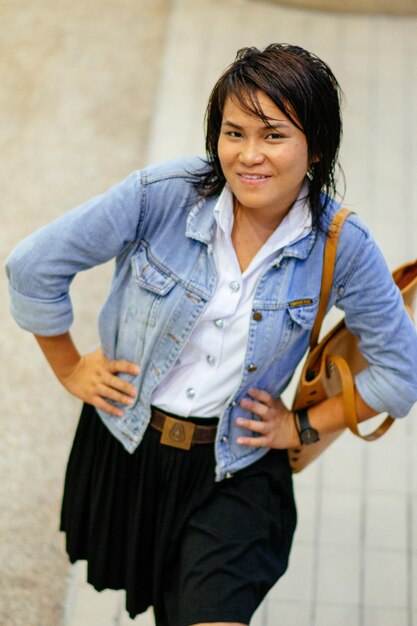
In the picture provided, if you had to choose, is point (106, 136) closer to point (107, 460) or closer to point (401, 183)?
point (401, 183)

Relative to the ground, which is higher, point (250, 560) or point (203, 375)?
point (203, 375)

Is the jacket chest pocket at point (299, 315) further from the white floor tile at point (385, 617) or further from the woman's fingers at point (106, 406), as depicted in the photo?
the white floor tile at point (385, 617)

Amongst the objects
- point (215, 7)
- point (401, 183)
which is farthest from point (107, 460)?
point (215, 7)

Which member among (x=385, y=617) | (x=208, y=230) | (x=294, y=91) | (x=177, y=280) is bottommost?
(x=385, y=617)

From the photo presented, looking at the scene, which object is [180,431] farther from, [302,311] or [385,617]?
[385,617]

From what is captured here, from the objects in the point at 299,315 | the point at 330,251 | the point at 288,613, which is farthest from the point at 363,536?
the point at 330,251

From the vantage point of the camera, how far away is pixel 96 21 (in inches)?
238

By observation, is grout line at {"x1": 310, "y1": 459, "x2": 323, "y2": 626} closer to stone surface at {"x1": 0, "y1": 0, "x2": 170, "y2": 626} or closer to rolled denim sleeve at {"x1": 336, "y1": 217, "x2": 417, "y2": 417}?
stone surface at {"x1": 0, "y1": 0, "x2": 170, "y2": 626}

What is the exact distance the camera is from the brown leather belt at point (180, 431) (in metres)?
2.35

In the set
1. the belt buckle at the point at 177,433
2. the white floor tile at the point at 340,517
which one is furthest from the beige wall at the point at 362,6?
the belt buckle at the point at 177,433

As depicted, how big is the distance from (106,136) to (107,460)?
9.64 feet

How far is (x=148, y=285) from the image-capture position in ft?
7.20

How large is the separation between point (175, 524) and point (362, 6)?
13.9 feet

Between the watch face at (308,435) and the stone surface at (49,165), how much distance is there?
1126 millimetres
